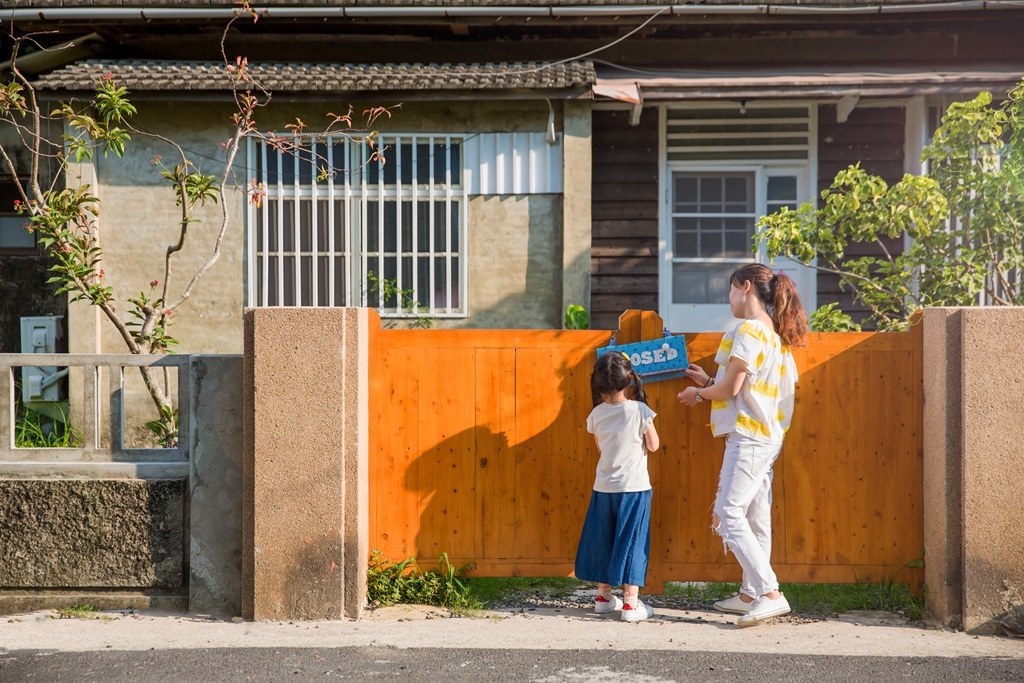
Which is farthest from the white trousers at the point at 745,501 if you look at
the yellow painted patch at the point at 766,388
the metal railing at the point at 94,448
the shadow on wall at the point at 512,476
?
the metal railing at the point at 94,448

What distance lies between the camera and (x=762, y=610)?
16.3 feet

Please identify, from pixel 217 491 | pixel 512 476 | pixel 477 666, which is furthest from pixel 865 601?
pixel 217 491

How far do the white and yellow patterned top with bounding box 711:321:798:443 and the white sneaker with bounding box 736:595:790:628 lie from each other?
0.80m

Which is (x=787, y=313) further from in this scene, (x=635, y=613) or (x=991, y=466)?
(x=635, y=613)

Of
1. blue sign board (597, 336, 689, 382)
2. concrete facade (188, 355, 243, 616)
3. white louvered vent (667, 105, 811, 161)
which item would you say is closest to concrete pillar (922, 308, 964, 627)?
blue sign board (597, 336, 689, 382)

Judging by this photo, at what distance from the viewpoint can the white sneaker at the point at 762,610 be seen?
4.96 metres

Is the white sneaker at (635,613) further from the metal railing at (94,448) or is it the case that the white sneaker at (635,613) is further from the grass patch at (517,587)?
the metal railing at (94,448)

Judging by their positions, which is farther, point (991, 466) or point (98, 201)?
point (98, 201)

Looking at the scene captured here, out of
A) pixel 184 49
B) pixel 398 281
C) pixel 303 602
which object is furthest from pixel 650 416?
pixel 184 49

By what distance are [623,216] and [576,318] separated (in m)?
1.83

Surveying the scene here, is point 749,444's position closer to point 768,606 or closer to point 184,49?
point 768,606

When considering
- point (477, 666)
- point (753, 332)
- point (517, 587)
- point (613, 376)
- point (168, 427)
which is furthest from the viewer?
point (168, 427)

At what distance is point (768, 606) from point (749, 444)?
31.9 inches

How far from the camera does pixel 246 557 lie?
200 inches
